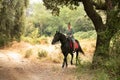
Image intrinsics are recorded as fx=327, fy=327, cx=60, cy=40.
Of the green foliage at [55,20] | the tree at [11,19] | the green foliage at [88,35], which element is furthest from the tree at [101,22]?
the green foliage at [55,20]

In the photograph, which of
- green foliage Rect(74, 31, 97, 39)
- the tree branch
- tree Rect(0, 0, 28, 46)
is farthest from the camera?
green foliage Rect(74, 31, 97, 39)

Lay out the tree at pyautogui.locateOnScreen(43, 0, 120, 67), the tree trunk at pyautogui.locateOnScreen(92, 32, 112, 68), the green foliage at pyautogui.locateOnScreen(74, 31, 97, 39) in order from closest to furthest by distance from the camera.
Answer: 1. the tree at pyautogui.locateOnScreen(43, 0, 120, 67)
2. the tree trunk at pyautogui.locateOnScreen(92, 32, 112, 68)
3. the green foliage at pyautogui.locateOnScreen(74, 31, 97, 39)

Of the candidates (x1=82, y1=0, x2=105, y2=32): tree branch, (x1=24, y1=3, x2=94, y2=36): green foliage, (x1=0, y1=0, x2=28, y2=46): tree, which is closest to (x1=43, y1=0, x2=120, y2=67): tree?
(x1=82, y1=0, x2=105, y2=32): tree branch

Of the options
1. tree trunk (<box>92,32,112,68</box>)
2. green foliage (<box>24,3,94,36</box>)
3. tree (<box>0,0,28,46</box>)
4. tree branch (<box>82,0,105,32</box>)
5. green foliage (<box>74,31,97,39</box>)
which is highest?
tree branch (<box>82,0,105,32</box>)

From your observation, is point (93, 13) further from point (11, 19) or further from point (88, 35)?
point (88, 35)

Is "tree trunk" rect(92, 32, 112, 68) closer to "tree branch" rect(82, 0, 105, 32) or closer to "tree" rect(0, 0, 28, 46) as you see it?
"tree branch" rect(82, 0, 105, 32)

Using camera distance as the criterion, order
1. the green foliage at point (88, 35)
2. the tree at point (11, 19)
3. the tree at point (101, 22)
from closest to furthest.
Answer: the tree at point (101, 22) < the tree at point (11, 19) < the green foliage at point (88, 35)

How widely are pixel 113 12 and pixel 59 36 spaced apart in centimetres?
A: 656

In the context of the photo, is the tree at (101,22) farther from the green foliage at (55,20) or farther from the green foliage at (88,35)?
the green foliage at (55,20)

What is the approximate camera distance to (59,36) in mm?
17734

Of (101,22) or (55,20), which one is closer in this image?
(101,22)

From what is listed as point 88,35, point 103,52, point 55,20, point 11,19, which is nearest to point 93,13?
point 103,52

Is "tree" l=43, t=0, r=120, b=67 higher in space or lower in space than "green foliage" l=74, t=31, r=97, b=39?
higher

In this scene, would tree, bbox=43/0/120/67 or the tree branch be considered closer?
tree, bbox=43/0/120/67
